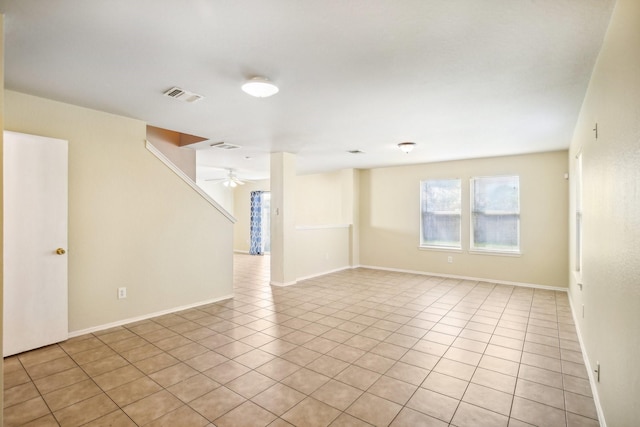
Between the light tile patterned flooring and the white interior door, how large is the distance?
25 centimetres

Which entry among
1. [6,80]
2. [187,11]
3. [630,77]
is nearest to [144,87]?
[6,80]

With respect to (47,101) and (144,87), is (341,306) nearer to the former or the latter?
(144,87)

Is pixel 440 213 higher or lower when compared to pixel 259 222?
higher

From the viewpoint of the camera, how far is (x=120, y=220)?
3.65 m

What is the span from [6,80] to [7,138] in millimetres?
479

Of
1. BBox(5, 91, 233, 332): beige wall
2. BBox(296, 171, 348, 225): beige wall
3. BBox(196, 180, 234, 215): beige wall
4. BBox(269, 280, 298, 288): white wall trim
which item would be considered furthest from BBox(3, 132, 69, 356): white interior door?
BBox(196, 180, 234, 215): beige wall

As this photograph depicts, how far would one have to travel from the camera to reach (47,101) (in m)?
3.13

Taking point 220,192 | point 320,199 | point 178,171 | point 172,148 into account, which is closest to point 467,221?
point 320,199

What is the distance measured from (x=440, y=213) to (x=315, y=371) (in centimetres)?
492

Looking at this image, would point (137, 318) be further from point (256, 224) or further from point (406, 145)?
point (256, 224)

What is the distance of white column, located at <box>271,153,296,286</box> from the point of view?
5.68 meters

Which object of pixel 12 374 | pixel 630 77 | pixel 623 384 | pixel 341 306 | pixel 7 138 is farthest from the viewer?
pixel 341 306

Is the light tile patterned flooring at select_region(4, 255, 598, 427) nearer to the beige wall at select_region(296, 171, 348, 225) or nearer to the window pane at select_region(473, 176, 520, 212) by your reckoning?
the window pane at select_region(473, 176, 520, 212)

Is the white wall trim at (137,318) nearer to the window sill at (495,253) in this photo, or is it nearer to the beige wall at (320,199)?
the beige wall at (320,199)
